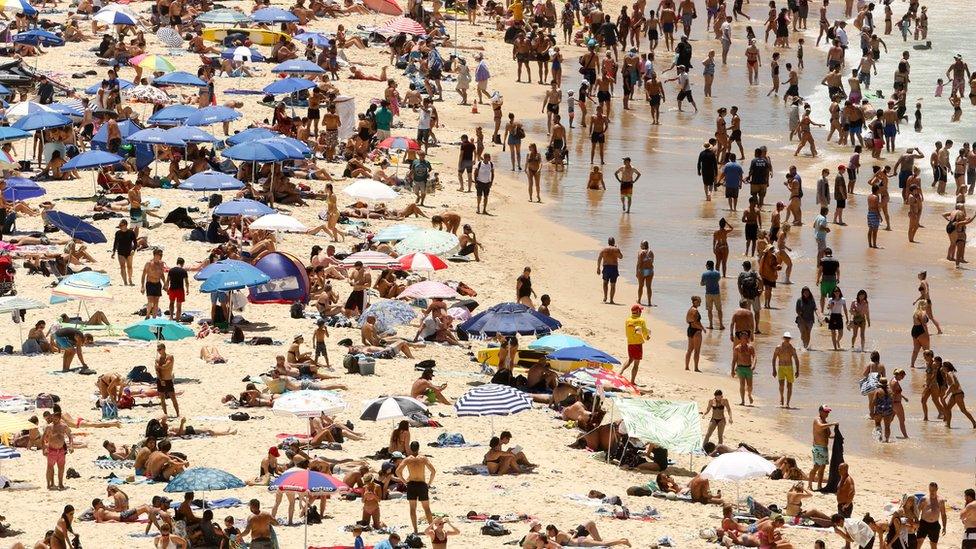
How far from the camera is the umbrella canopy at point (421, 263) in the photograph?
25797 millimetres

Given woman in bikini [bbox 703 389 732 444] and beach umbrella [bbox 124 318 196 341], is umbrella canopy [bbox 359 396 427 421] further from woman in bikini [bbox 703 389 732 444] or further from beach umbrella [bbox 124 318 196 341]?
beach umbrella [bbox 124 318 196 341]

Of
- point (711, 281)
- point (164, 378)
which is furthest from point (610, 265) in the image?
point (164, 378)

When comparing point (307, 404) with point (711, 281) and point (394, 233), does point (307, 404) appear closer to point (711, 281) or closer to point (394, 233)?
point (711, 281)

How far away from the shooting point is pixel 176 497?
1784 cm

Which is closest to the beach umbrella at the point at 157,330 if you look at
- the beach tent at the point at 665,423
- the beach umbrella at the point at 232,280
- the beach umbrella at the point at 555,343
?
the beach umbrella at the point at 232,280

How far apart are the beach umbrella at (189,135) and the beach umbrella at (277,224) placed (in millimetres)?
3663

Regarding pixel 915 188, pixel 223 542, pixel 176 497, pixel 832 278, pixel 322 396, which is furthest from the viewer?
pixel 915 188

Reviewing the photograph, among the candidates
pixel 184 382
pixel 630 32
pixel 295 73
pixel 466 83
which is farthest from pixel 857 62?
pixel 184 382

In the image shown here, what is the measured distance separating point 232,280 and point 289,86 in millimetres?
12642

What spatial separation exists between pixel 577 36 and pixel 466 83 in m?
8.79

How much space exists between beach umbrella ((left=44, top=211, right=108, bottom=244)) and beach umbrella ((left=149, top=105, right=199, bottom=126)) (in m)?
5.36

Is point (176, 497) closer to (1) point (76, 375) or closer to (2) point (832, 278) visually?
(1) point (76, 375)

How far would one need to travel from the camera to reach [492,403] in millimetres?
19781

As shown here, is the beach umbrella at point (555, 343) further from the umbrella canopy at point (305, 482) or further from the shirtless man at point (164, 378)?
the umbrella canopy at point (305, 482)
